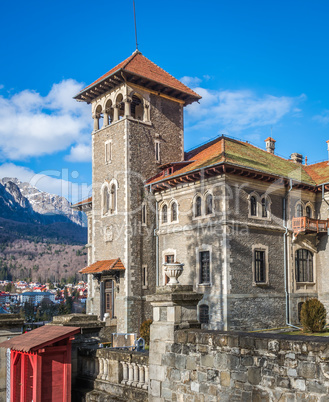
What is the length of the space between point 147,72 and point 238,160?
897 centimetres

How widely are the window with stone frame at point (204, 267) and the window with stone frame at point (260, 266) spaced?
2.54 meters

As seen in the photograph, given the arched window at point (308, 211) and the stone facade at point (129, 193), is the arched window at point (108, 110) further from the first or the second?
the arched window at point (308, 211)

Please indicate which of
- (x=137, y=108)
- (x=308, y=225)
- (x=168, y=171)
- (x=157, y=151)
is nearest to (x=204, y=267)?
(x=308, y=225)

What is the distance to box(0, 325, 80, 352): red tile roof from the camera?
925 centimetres

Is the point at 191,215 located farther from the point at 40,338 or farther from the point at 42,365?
the point at 42,365

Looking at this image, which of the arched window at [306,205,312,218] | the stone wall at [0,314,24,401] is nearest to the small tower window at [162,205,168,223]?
the arched window at [306,205,312,218]

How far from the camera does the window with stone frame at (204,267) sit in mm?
23953

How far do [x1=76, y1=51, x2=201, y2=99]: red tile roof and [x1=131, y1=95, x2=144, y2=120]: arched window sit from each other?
5.36ft

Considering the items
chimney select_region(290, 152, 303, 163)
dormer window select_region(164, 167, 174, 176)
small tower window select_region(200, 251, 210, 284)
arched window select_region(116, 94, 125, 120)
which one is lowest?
small tower window select_region(200, 251, 210, 284)

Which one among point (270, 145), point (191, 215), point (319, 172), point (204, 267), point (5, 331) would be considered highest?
point (270, 145)

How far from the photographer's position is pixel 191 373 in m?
8.13

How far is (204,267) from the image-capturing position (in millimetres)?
24250

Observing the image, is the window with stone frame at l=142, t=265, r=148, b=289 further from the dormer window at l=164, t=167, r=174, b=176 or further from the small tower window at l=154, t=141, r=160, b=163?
the small tower window at l=154, t=141, r=160, b=163

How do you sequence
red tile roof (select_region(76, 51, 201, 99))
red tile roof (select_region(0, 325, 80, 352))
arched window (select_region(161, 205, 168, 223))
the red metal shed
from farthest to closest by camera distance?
red tile roof (select_region(76, 51, 201, 99)), arched window (select_region(161, 205, 168, 223)), the red metal shed, red tile roof (select_region(0, 325, 80, 352))
